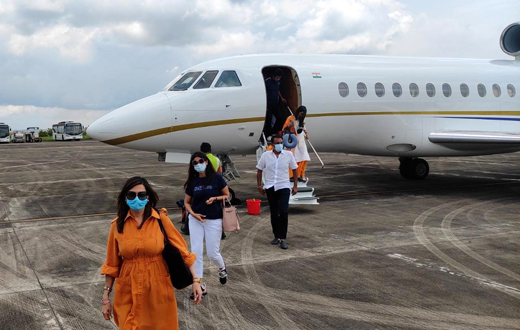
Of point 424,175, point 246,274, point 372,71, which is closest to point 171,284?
point 246,274

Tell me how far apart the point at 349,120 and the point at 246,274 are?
7714mm

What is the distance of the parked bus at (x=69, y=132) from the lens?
2704 inches

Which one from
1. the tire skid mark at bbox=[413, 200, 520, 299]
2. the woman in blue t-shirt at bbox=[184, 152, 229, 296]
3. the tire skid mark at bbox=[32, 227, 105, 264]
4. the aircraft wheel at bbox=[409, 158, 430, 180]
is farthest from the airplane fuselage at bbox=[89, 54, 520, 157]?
the woman in blue t-shirt at bbox=[184, 152, 229, 296]

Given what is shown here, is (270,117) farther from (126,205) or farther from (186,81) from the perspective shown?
(126,205)

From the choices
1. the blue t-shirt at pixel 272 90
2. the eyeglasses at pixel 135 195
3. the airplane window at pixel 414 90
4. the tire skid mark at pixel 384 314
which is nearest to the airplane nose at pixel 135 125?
the blue t-shirt at pixel 272 90

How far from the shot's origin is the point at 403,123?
14.7 metres

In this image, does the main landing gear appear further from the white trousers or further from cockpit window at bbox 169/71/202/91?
the white trousers

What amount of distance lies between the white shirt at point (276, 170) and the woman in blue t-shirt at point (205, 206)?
2249mm

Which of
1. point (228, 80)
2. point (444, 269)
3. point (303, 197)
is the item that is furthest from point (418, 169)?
point (444, 269)

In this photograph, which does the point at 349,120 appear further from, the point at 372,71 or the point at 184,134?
the point at 184,134

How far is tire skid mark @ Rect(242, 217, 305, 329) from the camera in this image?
5.57 metres

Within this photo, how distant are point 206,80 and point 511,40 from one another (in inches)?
484

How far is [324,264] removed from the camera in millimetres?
7629

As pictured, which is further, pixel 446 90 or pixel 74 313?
pixel 446 90
